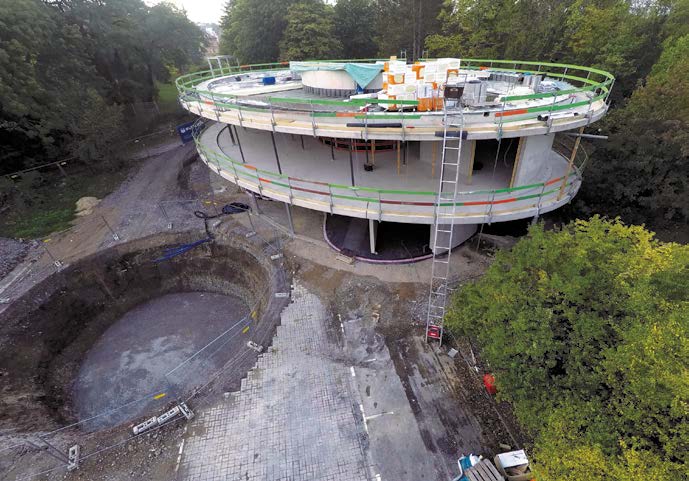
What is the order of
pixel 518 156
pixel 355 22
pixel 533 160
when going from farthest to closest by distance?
pixel 355 22 < pixel 533 160 < pixel 518 156

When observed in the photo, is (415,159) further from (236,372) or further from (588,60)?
(588,60)

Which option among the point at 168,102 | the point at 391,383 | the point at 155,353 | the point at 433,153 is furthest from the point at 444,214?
the point at 168,102

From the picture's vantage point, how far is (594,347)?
8547 millimetres

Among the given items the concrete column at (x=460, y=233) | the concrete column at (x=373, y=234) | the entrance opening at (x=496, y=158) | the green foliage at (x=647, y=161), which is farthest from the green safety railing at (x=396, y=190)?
the green foliage at (x=647, y=161)

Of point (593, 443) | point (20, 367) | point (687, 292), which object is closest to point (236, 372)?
point (593, 443)

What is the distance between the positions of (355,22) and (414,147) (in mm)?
37053

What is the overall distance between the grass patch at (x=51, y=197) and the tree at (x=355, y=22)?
114 feet

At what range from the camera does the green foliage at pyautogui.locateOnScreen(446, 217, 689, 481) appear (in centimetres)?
690

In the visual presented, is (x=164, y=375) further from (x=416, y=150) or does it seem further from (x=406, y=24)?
(x=406, y=24)

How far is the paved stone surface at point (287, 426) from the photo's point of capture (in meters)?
10.3

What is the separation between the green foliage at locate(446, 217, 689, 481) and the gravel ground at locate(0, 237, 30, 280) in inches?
1048

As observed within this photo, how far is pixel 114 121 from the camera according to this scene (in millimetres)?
30094

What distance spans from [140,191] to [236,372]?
21803 mm

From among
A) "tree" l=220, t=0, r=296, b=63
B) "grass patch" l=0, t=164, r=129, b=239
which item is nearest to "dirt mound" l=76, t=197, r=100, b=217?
"grass patch" l=0, t=164, r=129, b=239
